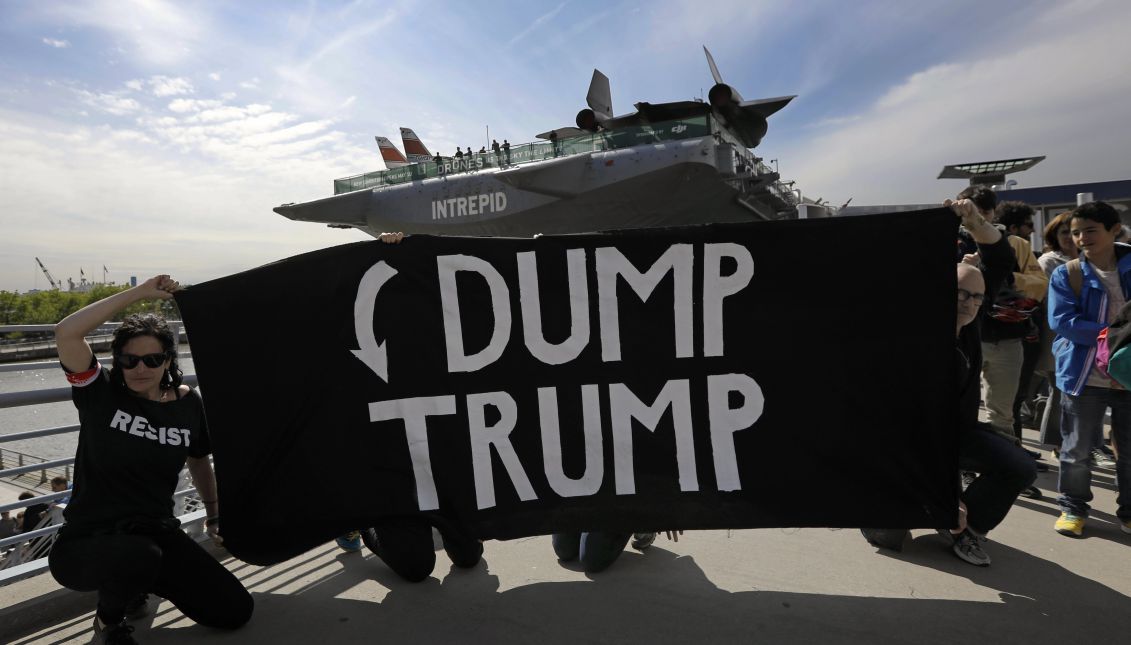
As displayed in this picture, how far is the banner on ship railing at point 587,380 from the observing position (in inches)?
97.7

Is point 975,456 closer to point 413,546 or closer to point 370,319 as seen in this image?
point 413,546

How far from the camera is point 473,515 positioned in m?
2.57

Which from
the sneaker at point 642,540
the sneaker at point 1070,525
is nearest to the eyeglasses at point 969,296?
the sneaker at point 1070,525

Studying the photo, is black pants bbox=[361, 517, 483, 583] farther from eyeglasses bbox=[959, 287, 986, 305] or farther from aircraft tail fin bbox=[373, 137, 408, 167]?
aircraft tail fin bbox=[373, 137, 408, 167]

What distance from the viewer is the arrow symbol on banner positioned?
2.60m

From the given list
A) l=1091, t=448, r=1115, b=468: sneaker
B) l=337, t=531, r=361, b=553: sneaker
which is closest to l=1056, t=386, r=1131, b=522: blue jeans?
l=1091, t=448, r=1115, b=468: sneaker

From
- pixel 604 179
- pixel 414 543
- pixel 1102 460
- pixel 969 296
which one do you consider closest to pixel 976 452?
pixel 969 296

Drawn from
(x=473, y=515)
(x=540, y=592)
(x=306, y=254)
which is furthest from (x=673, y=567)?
(x=306, y=254)

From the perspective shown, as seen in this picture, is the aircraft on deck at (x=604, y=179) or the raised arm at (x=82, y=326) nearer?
the raised arm at (x=82, y=326)

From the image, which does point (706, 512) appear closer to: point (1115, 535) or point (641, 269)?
point (641, 269)

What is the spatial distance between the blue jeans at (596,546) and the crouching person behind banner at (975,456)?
4.19ft

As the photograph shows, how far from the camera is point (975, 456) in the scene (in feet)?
8.95

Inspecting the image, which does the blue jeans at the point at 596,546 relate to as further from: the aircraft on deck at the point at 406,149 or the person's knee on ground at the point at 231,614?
the aircraft on deck at the point at 406,149

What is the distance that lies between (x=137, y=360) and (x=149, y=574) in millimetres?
810
